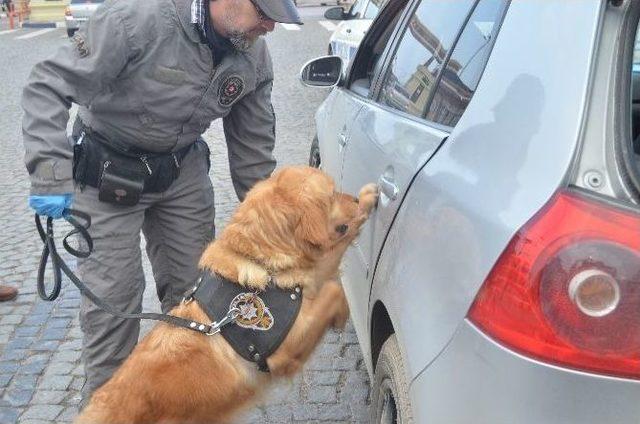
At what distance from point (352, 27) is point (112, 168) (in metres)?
6.98

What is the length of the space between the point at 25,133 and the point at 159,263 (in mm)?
1020

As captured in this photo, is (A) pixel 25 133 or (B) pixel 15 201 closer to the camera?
(A) pixel 25 133

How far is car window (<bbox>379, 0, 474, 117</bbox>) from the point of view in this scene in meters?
2.27

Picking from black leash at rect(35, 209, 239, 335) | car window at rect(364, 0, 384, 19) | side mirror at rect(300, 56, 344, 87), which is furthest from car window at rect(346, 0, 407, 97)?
car window at rect(364, 0, 384, 19)

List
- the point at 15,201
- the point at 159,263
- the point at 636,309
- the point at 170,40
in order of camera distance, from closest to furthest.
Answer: the point at 636,309 → the point at 170,40 → the point at 159,263 → the point at 15,201

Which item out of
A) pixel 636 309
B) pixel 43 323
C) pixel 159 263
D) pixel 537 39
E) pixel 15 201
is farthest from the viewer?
pixel 15 201

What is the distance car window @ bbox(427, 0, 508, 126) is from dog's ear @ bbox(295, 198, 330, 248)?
A: 494 millimetres

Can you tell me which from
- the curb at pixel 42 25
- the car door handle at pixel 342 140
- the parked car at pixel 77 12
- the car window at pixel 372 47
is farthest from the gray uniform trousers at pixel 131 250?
the curb at pixel 42 25

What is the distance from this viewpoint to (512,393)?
1262 millimetres

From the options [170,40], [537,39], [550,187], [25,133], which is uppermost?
[537,39]

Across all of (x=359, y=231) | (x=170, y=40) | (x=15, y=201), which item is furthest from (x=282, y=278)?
(x=15, y=201)

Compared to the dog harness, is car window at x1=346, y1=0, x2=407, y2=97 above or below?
above

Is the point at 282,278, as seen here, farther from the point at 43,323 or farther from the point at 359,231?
the point at 43,323

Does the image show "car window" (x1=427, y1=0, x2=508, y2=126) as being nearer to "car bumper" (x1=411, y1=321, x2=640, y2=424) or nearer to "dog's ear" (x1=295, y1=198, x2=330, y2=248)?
"dog's ear" (x1=295, y1=198, x2=330, y2=248)
